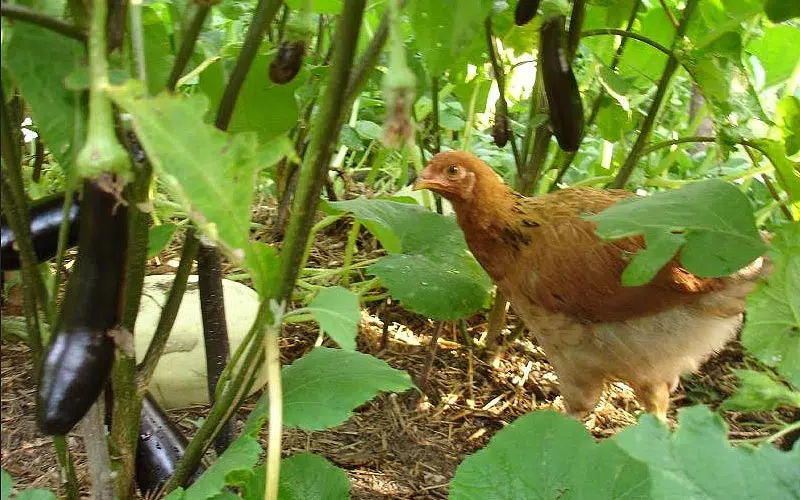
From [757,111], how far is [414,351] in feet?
3.26

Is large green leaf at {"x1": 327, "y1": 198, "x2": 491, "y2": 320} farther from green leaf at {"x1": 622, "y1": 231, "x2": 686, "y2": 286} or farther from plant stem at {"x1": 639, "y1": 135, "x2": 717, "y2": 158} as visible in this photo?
green leaf at {"x1": 622, "y1": 231, "x2": 686, "y2": 286}

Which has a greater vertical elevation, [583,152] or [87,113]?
[87,113]

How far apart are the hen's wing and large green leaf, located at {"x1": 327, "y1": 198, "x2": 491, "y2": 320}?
0.13m

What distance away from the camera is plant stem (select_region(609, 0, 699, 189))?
4.68 feet

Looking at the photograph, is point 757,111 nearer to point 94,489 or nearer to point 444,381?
point 444,381

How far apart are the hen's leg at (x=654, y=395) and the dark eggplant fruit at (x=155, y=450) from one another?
1.07m

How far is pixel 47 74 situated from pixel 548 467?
734 millimetres

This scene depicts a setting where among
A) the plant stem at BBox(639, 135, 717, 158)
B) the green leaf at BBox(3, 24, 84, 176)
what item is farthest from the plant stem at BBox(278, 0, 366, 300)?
the plant stem at BBox(639, 135, 717, 158)

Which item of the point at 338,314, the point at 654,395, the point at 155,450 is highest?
the point at 338,314

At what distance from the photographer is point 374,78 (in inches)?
64.8

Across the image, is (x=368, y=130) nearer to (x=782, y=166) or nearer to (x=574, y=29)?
(x=574, y=29)

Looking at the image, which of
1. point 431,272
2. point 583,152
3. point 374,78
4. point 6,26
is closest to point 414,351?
point 431,272

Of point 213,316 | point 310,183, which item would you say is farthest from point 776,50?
point 310,183

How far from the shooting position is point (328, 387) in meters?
0.92
